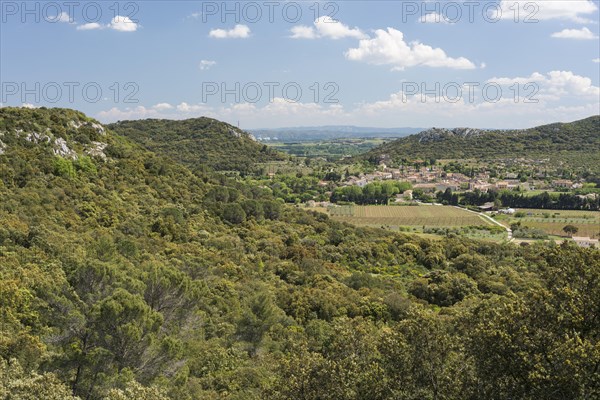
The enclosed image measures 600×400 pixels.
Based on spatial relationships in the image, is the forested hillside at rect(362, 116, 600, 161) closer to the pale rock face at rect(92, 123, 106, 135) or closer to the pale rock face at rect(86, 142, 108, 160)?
the pale rock face at rect(92, 123, 106, 135)

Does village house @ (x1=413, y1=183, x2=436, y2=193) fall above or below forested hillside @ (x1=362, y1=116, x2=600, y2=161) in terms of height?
below

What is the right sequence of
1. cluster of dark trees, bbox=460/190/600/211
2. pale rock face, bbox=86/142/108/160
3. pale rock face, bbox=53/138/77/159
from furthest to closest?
cluster of dark trees, bbox=460/190/600/211 → pale rock face, bbox=86/142/108/160 → pale rock face, bbox=53/138/77/159

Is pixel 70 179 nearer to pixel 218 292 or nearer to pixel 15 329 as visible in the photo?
pixel 218 292

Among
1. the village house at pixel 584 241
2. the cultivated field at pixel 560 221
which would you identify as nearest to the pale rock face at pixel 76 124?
the village house at pixel 584 241

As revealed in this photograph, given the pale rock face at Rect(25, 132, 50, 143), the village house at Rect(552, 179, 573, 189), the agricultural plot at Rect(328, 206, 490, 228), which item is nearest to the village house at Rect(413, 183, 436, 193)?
the agricultural plot at Rect(328, 206, 490, 228)

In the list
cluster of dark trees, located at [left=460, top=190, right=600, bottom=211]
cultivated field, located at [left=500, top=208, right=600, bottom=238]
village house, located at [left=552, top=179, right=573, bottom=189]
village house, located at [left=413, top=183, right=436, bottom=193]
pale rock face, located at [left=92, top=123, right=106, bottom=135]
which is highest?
pale rock face, located at [left=92, top=123, right=106, bottom=135]

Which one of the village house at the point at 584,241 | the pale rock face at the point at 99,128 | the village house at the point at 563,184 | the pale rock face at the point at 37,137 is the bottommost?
the village house at the point at 584,241

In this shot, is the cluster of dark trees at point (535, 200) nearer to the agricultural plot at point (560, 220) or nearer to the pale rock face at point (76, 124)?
the agricultural plot at point (560, 220)
